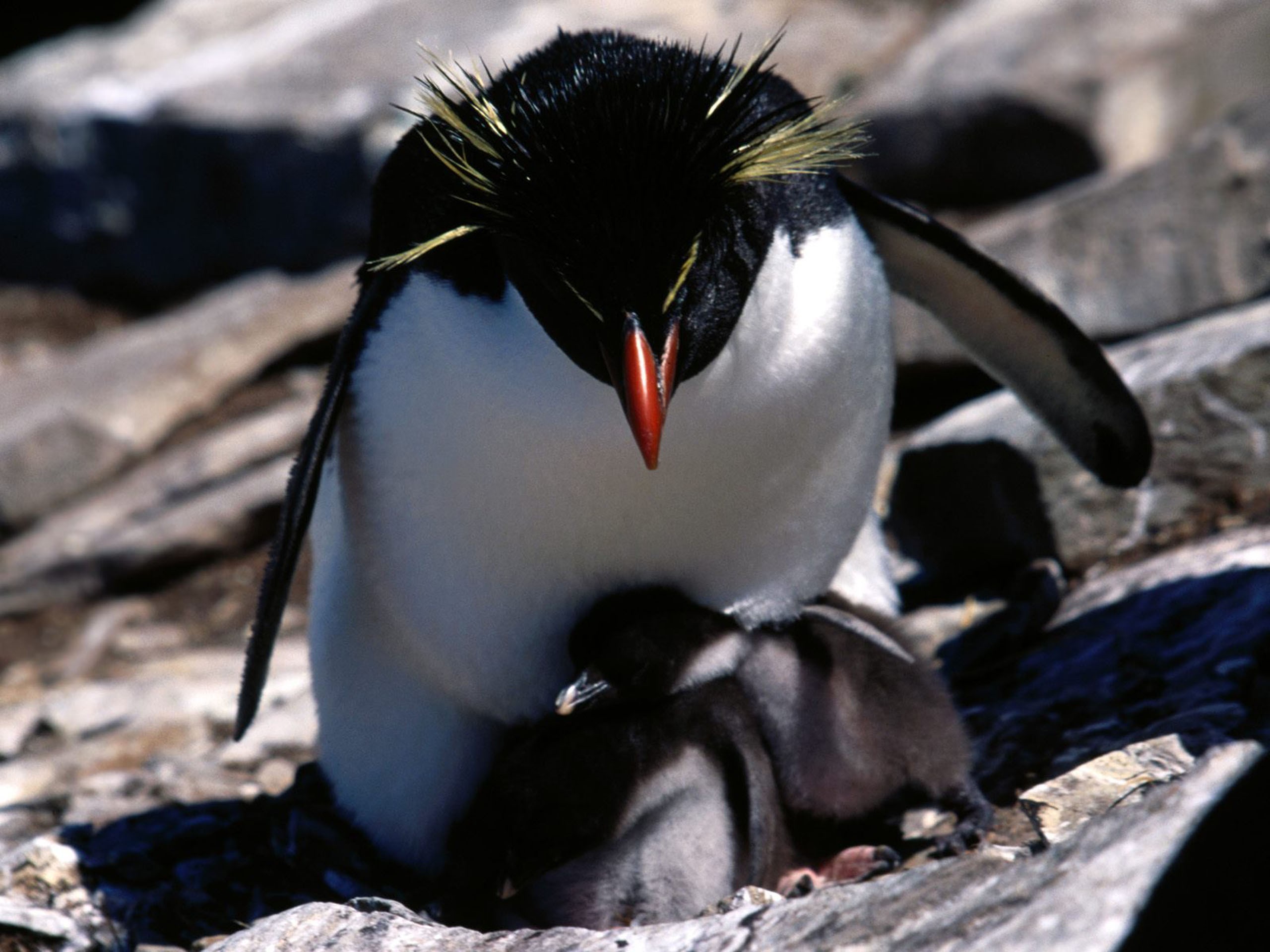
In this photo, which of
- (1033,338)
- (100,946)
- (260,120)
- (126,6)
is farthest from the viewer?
(126,6)

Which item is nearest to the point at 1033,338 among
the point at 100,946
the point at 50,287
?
the point at 100,946

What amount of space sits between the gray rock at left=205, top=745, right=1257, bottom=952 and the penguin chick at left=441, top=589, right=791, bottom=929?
268mm

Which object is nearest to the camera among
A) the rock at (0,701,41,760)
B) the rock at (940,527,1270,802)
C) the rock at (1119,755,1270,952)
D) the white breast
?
the rock at (1119,755,1270,952)

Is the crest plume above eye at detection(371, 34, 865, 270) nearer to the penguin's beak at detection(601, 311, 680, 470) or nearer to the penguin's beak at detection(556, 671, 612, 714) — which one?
the penguin's beak at detection(601, 311, 680, 470)

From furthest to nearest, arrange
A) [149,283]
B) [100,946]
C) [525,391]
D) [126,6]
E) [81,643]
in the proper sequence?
[126,6] < [149,283] < [81,643] < [100,946] < [525,391]

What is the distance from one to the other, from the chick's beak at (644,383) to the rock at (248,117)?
170 inches

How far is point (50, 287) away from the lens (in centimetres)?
700

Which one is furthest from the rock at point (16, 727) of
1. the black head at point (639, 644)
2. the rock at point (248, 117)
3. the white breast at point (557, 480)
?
the rock at point (248, 117)

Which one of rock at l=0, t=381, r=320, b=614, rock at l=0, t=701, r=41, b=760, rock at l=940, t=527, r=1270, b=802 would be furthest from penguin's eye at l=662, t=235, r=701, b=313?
rock at l=0, t=381, r=320, b=614

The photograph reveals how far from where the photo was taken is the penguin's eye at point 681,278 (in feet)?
5.24

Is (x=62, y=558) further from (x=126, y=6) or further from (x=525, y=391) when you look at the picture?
(x=126, y=6)

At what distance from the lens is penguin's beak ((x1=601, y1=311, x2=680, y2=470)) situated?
151cm

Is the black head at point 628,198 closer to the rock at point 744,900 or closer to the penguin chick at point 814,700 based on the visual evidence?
the penguin chick at point 814,700

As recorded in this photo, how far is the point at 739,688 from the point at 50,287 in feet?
19.6
